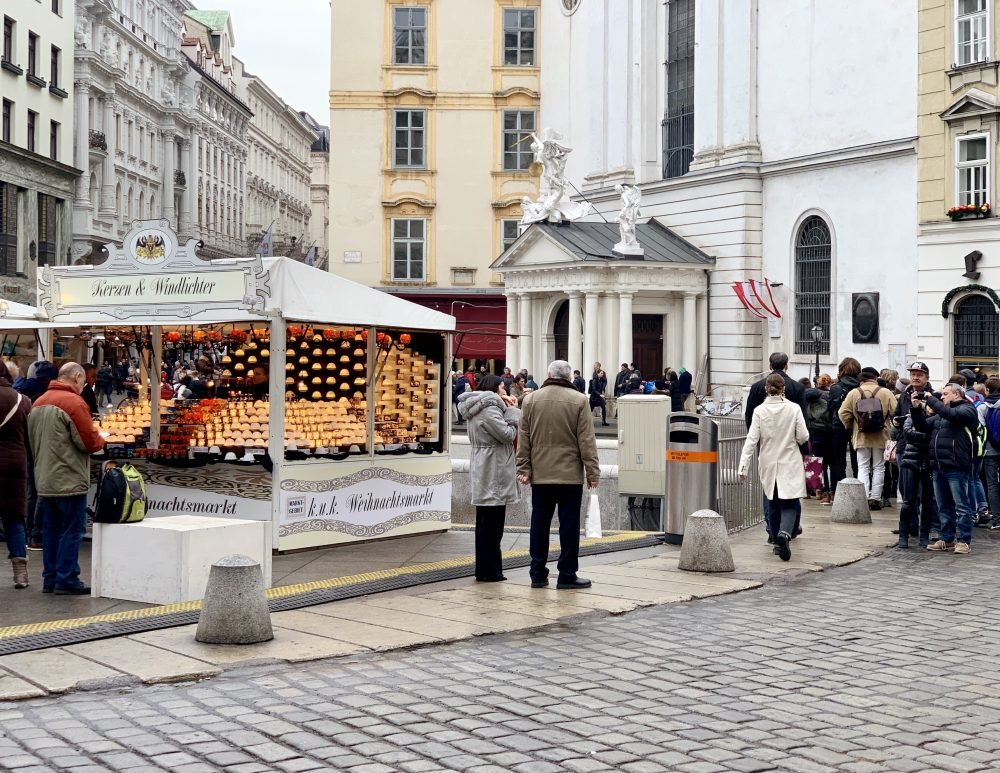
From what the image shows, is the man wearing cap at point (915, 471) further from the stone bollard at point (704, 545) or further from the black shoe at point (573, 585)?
the black shoe at point (573, 585)

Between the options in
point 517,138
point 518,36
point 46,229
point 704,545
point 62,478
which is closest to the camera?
point 62,478

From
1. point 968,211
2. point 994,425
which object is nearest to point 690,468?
point 994,425

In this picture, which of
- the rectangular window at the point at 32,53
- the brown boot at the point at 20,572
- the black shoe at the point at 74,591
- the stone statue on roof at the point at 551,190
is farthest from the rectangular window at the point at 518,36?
the black shoe at the point at 74,591

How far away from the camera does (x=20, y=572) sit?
1169 centimetres

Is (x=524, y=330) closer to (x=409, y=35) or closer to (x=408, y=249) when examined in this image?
(x=408, y=249)

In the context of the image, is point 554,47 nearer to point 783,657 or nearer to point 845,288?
point 845,288

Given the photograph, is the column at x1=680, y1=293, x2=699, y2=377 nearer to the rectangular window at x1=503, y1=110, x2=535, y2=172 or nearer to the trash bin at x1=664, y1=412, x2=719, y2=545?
the rectangular window at x1=503, y1=110, x2=535, y2=172

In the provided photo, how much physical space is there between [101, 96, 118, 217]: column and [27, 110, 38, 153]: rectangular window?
33.7 ft

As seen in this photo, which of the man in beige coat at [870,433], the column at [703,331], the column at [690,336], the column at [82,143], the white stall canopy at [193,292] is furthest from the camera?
Answer: the column at [82,143]

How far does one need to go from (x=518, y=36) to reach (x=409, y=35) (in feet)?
13.5

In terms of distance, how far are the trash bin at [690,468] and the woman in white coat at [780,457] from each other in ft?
1.97

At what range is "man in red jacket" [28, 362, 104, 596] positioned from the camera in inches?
454

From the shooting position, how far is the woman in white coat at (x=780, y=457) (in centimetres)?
1409

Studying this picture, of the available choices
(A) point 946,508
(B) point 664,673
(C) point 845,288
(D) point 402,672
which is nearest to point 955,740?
(B) point 664,673
